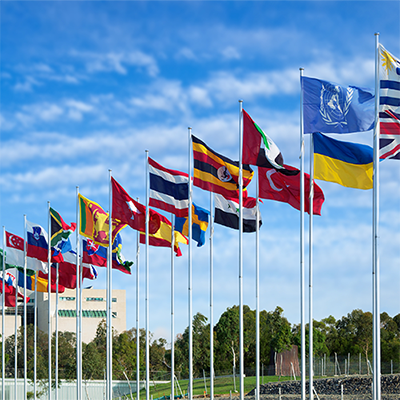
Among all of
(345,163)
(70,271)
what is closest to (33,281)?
(70,271)

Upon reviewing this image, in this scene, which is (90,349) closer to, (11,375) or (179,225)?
(11,375)

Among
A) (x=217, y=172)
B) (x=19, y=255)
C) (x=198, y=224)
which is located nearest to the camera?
(x=217, y=172)

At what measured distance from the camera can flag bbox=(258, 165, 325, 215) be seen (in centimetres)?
2483

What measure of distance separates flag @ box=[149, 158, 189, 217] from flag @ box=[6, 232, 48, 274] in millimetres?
16085

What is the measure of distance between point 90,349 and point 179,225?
42.2 meters

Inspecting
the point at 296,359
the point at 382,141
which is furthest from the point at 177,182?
the point at 296,359

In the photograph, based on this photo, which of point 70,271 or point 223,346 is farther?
point 223,346

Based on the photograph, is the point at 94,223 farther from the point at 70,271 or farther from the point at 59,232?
the point at 70,271

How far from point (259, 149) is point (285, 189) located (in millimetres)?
2304

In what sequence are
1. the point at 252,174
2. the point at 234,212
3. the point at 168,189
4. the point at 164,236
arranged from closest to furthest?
the point at 252,174
the point at 234,212
the point at 168,189
the point at 164,236

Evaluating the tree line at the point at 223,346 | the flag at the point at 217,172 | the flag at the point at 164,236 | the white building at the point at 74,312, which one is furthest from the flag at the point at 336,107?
the white building at the point at 74,312

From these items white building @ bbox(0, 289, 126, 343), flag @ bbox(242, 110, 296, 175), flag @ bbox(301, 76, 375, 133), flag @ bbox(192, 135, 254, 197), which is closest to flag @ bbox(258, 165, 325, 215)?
flag @ bbox(242, 110, 296, 175)

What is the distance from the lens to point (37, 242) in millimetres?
39656

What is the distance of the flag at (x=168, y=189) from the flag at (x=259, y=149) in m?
4.53
